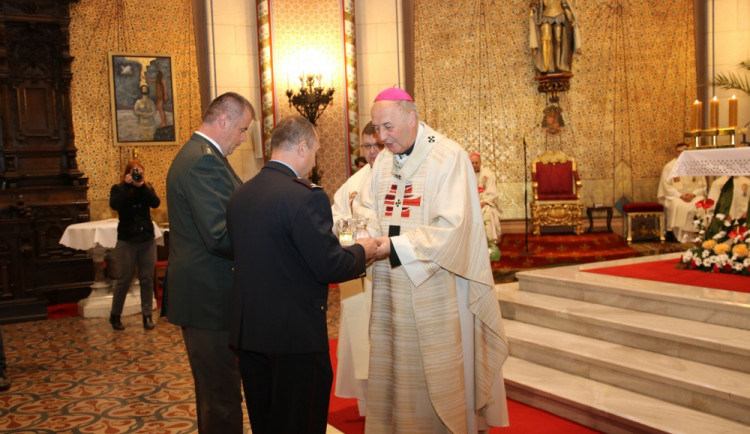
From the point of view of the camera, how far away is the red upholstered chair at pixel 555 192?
1090cm

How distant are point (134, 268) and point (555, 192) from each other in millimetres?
7255

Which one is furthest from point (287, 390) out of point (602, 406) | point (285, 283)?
point (602, 406)

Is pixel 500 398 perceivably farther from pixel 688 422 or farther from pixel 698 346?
pixel 698 346

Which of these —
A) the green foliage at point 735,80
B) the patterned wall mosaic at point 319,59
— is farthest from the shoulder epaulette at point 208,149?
the green foliage at point 735,80

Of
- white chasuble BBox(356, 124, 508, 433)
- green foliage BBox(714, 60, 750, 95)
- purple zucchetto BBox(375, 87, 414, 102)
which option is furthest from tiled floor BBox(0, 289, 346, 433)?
green foliage BBox(714, 60, 750, 95)

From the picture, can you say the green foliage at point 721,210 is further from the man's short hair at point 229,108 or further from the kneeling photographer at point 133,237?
the kneeling photographer at point 133,237

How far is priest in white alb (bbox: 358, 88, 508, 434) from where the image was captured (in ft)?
9.98

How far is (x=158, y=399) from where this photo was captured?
4.45 metres

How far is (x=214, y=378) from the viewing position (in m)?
2.72

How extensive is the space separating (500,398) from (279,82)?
7.37m

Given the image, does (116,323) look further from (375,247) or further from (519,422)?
(375,247)

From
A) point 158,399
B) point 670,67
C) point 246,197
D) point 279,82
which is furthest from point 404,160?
point 670,67

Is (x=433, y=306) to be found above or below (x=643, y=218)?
above

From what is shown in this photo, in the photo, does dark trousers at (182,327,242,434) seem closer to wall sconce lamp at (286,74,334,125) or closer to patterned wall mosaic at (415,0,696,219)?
wall sconce lamp at (286,74,334,125)
